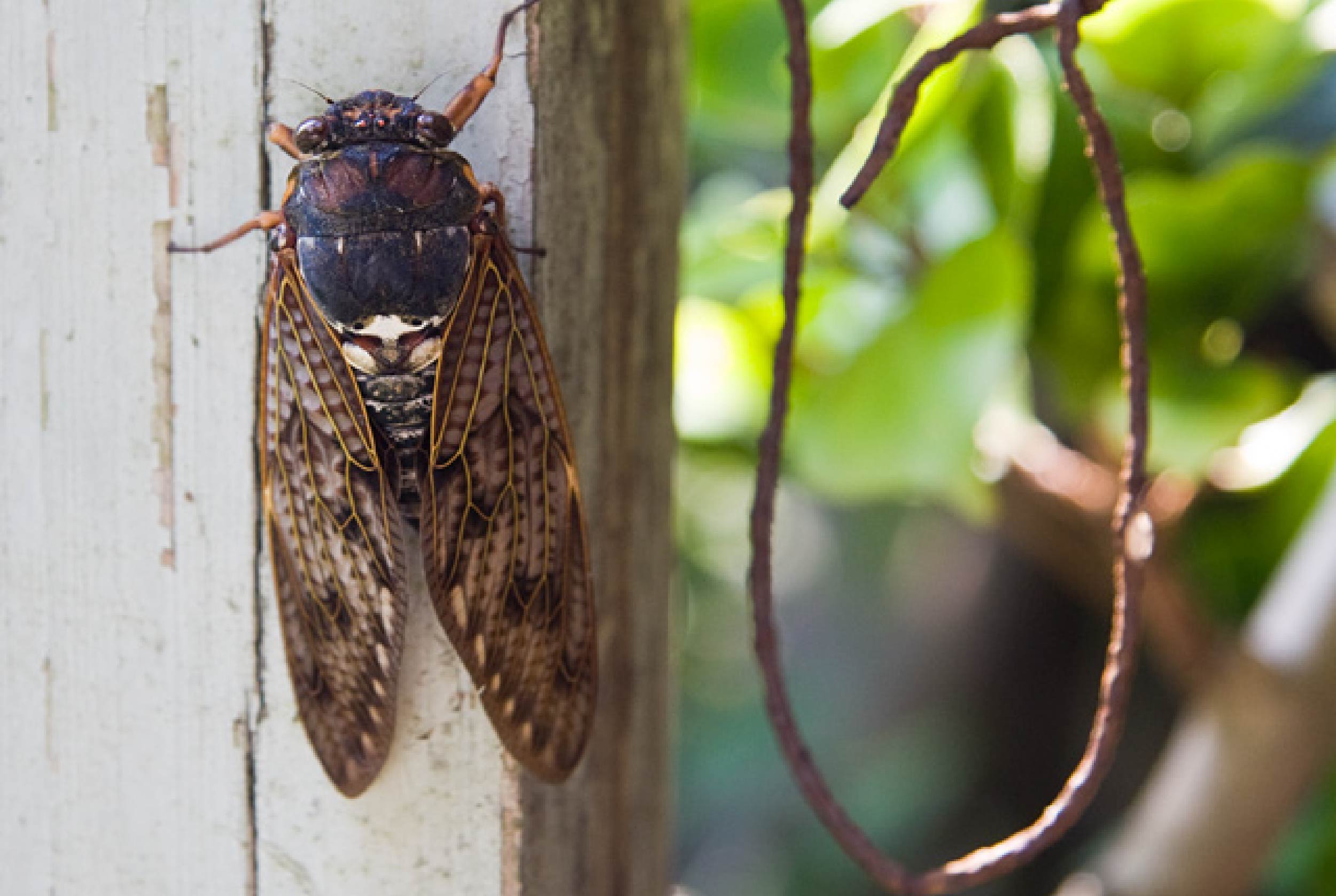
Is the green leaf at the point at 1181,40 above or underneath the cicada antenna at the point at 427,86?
above

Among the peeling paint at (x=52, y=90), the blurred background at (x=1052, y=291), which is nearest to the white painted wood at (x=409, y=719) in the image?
the peeling paint at (x=52, y=90)

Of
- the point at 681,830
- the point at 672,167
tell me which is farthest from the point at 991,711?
the point at 672,167

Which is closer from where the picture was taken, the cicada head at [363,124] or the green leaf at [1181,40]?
the cicada head at [363,124]

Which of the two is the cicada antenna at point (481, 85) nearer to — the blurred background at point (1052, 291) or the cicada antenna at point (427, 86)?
the cicada antenna at point (427, 86)

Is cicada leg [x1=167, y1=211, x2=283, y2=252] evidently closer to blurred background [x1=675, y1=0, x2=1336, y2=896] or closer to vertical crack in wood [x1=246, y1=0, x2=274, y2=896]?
vertical crack in wood [x1=246, y1=0, x2=274, y2=896]

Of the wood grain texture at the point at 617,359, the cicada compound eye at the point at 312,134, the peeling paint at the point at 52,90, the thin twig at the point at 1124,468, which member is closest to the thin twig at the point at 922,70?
the thin twig at the point at 1124,468

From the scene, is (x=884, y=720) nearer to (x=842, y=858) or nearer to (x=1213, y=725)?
(x=842, y=858)

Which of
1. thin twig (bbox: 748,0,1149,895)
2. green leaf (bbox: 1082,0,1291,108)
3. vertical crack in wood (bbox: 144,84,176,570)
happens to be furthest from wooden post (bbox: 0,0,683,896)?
green leaf (bbox: 1082,0,1291,108)

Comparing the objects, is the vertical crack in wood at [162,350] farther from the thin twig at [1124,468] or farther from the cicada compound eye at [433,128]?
the thin twig at [1124,468]
